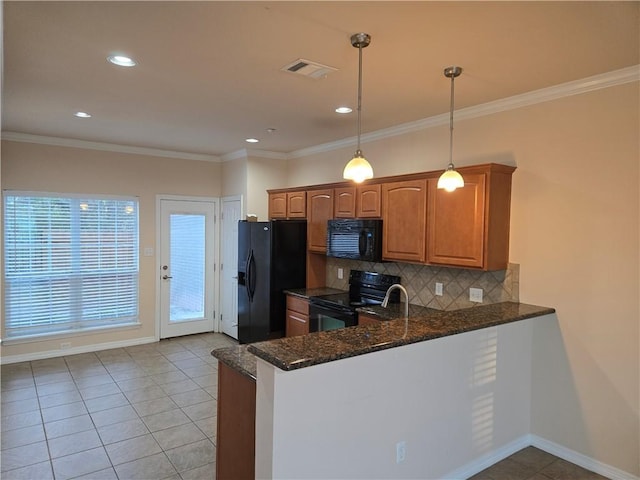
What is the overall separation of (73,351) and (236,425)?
4.09 metres

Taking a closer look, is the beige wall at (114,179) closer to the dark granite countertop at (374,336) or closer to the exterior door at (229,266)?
the exterior door at (229,266)

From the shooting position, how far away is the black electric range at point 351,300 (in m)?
4.12

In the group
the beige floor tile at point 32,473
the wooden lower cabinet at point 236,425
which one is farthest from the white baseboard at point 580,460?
the beige floor tile at point 32,473

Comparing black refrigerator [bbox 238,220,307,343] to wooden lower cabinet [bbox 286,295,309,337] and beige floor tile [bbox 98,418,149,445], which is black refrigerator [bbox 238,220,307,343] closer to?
wooden lower cabinet [bbox 286,295,309,337]

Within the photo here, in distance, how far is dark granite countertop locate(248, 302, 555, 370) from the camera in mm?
1935

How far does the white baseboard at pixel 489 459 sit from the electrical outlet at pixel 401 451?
0.47 meters

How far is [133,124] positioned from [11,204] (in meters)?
1.96

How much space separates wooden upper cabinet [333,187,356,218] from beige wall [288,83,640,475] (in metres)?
1.44

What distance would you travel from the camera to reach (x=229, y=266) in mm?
6281

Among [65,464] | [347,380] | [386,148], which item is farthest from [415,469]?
[386,148]

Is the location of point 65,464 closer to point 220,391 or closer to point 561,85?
point 220,391

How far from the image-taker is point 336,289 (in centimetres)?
512

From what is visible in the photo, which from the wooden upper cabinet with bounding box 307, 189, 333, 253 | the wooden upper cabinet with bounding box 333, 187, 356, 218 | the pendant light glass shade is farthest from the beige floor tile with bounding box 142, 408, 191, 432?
the pendant light glass shade

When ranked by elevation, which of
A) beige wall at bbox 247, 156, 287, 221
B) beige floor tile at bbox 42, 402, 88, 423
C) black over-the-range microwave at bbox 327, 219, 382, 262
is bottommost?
beige floor tile at bbox 42, 402, 88, 423
